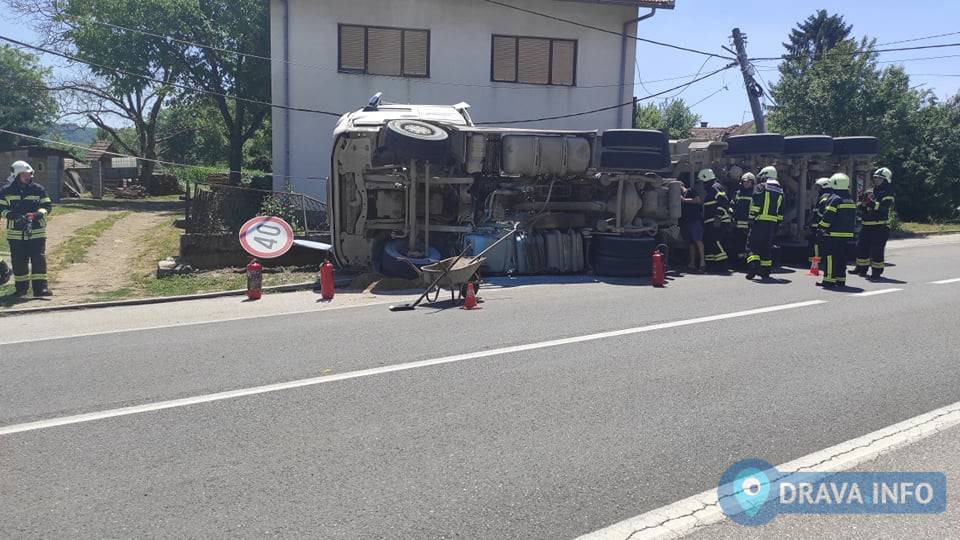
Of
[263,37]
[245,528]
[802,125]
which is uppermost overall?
[263,37]

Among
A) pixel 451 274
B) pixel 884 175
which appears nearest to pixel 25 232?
pixel 451 274

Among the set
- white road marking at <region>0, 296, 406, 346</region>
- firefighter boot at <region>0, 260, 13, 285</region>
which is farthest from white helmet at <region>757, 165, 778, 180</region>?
firefighter boot at <region>0, 260, 13, 285</region>

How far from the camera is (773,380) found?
6.21m

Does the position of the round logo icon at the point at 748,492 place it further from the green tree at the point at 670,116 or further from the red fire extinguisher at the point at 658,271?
the green tree at the point at 670,116

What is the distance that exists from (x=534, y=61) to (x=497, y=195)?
10746 millimetres

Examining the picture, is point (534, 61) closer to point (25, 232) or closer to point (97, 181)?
point (25, 232)

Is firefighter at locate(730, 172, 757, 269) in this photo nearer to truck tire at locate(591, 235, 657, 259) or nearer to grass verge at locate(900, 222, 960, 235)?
truck tire at locate(591, 235, 657, 259)

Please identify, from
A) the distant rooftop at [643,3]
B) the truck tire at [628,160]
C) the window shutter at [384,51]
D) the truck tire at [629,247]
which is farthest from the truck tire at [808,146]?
the window shutter at [384,51]

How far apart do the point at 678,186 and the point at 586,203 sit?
175 cm

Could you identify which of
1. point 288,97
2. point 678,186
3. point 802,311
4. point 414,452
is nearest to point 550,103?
point 288,97

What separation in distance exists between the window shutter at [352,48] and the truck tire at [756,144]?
10619 mm

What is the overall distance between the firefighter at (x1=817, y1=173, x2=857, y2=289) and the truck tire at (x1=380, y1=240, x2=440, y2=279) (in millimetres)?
6029

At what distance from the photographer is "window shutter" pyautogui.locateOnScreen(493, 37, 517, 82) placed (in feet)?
73.2

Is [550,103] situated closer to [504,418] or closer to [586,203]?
[586,203]
